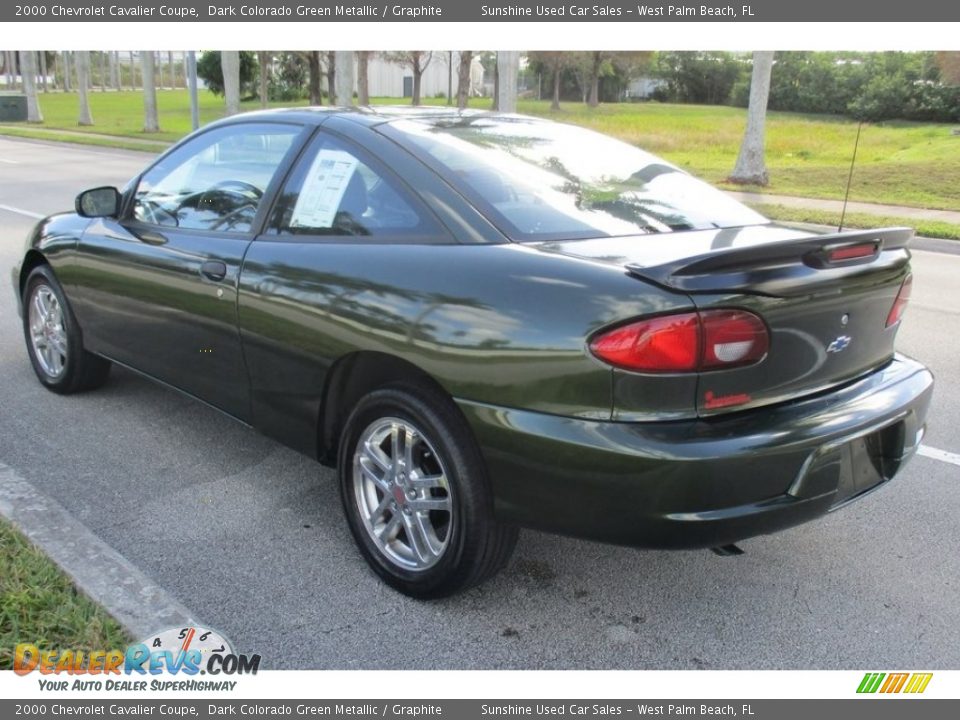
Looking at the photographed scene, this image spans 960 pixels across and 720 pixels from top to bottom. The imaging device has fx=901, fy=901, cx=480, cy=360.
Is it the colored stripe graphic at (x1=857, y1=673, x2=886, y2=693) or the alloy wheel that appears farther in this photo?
the alloy wheel

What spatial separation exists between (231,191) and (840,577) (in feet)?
9.24

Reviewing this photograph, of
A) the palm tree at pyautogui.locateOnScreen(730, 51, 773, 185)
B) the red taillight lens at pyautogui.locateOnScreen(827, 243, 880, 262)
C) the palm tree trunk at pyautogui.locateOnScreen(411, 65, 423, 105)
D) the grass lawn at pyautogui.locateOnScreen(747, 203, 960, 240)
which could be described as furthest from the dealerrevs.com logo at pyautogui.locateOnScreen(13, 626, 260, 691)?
the palm tree trunk at pyautogui.locateOnScreen(411, 65, 423, 105)

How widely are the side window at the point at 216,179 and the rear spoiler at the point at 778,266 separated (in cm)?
176

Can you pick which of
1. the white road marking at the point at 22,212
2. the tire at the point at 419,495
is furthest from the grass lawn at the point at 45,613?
the white road marking at the point at 22,212

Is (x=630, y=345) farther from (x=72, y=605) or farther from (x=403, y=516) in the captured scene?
(x=72, y=605)

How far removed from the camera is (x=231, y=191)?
3.79 metres

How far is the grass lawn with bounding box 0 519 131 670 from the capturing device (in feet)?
8.52

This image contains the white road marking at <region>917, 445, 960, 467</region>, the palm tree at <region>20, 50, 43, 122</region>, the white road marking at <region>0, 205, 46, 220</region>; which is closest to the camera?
the white road marking at <region>917, 445, 960, 467</region>

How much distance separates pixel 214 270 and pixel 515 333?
1545mm

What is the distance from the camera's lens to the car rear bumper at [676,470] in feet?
7.99

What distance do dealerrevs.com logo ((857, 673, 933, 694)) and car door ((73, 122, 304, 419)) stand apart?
239cm

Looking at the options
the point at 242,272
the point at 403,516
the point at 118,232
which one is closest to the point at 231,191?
the point at 242,272

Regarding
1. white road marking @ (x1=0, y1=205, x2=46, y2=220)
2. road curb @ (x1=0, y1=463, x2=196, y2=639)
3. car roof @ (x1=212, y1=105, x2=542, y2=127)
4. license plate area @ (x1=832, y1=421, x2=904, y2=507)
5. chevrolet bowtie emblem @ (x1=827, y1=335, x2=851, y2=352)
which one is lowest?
white road marking @ (x1=0, y1=205, x2=46, y2=220)

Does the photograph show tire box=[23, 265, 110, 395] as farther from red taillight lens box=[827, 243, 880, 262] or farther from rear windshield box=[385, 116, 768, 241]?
red taillight lens box=[827, 243, 880, 262]
